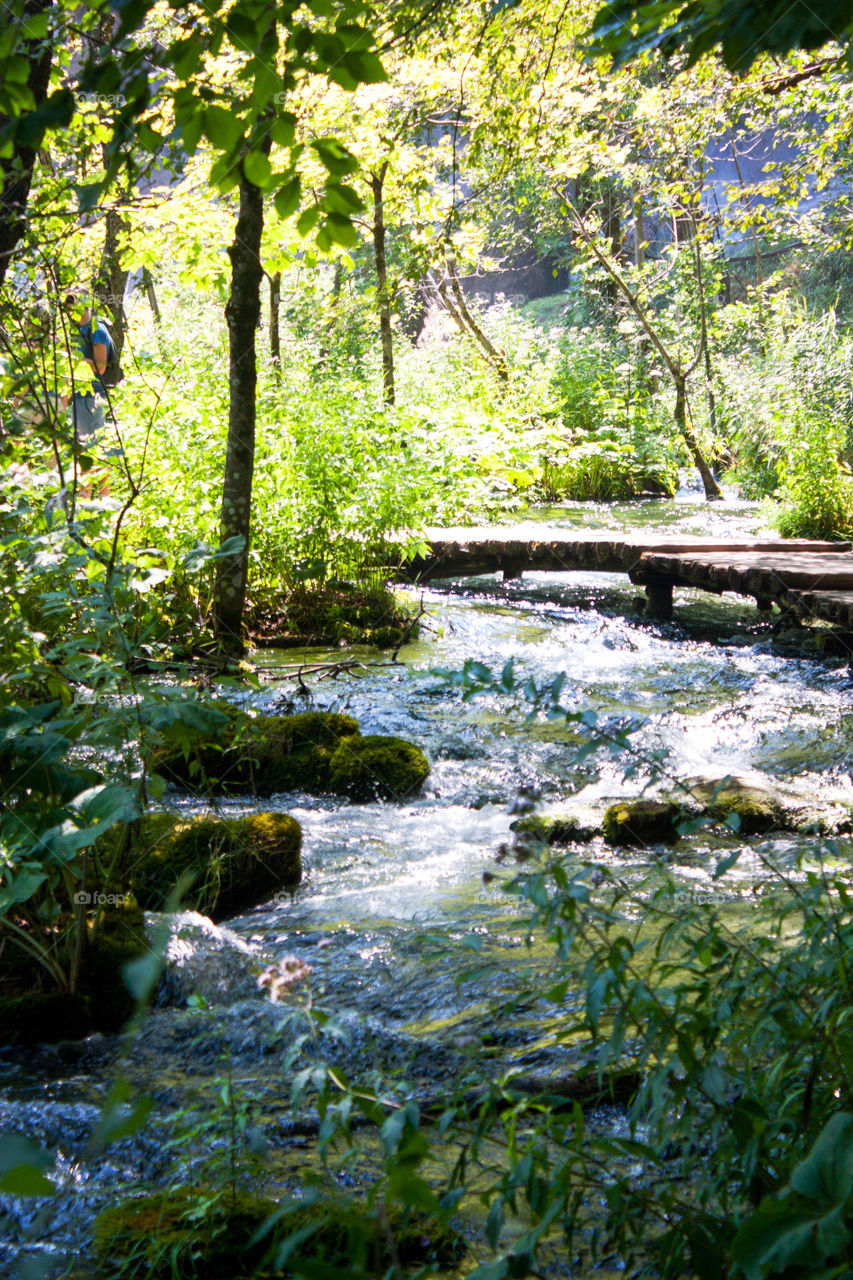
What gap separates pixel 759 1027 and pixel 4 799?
175 cm

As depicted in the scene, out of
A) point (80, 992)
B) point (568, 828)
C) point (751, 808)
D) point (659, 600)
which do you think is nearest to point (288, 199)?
point (80, 992)

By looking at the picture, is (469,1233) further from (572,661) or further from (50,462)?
(572,661)

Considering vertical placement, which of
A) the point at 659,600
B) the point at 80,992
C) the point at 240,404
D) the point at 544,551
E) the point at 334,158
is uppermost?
the point at 334,158

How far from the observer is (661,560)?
8.66 meters

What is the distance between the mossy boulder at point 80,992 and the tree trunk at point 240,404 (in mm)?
3742

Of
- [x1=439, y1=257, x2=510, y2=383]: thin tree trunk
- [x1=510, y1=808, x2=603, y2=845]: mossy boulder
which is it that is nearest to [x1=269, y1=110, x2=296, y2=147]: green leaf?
[x1=510, y1=808, x2=603, y2=845]: mossy boulder

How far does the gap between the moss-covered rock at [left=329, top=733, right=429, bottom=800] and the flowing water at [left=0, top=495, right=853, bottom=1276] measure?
103mm

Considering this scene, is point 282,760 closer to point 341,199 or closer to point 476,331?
point 341,199

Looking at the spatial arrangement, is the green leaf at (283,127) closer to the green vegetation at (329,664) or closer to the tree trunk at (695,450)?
the green vegetation at (329,664)

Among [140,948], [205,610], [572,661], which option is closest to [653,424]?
[572,661]

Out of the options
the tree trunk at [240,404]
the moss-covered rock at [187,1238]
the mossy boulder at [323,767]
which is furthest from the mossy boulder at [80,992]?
the tree trunk at [240,404]

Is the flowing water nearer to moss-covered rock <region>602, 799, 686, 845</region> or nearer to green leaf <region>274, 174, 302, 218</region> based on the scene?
moss-covered rock <region>602, 799, 686, 845</region>

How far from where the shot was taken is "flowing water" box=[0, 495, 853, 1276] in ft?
7.22

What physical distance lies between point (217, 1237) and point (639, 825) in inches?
115
